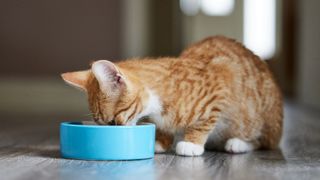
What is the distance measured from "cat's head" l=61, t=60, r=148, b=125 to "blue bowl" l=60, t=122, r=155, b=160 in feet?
0.25

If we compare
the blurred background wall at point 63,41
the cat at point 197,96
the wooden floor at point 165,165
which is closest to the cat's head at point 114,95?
the cat at point 197,96

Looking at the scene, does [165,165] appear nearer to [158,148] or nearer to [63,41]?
[158,148]

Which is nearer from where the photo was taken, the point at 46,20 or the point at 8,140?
the point at 8,140

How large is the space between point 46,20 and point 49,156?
4396mm

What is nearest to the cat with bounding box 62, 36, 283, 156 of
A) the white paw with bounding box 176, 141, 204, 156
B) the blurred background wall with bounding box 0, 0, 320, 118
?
the white paw with bounding box 176, 141, 204, 156

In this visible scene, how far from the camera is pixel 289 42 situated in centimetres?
829

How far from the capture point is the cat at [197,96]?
6.35 ft

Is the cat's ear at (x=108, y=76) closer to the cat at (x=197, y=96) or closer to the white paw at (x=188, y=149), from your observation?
the cat at (x=197, y=96)

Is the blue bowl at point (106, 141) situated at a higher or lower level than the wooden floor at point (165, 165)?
higher

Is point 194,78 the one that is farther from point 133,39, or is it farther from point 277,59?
point 277,59

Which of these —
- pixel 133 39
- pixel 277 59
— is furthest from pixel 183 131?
pixel 277 59

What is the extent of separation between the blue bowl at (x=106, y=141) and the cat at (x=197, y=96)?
8 centimetres

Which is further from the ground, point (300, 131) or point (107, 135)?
point (107, 135)

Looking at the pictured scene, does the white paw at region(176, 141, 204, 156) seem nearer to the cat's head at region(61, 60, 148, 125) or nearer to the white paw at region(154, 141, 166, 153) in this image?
the white paw at region(154, 141, 166, 153)
